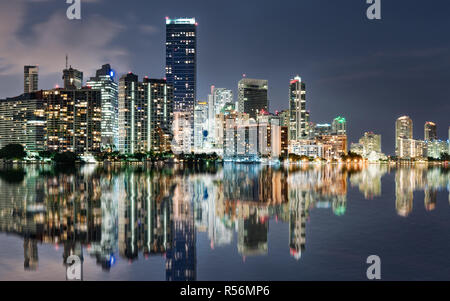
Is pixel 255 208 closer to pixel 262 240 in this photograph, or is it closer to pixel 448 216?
pixel 262 240

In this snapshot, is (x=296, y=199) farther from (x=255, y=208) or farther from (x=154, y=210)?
(x=154, y=210)

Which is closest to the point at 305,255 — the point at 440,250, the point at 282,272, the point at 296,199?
the point at 282,272

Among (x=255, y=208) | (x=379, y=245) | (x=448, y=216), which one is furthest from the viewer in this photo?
(x=255, y=208)

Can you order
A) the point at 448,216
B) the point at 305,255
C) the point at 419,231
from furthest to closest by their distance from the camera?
the point at 448,216 → the point at 419,231 → the point at 305,255

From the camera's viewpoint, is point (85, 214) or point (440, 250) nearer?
point (440, 250)

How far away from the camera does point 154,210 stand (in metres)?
25.5

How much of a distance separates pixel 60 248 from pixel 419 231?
17095 millimetres

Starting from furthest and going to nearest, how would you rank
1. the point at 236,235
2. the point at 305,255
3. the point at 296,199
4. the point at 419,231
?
the point at 296,199 < the point at 419,231 < the point at 236,235 < the point at 305,255

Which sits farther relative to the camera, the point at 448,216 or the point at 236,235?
the point at 448,216

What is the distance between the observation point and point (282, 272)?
42.4 feet

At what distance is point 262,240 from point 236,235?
1.51m
